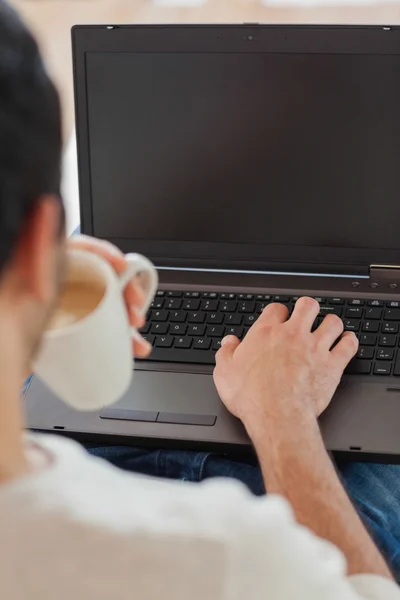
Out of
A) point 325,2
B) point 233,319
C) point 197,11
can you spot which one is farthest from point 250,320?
point 197,11

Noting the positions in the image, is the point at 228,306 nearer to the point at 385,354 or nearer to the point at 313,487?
the point at 385,354

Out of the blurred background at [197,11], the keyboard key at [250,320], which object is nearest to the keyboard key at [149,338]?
the keyboard key at [250,320]

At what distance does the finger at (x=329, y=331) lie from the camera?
2.96 feet

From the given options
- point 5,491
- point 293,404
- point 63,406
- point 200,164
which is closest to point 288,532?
point 5,491

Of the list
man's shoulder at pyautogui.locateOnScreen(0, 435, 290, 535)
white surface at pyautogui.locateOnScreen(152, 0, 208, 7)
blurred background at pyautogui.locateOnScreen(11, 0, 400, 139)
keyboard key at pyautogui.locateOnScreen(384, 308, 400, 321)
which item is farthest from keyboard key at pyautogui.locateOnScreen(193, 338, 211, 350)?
white surface at pyautogui.locateOnScreen(152, 0, 208, 7)

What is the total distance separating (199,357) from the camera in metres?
0.93

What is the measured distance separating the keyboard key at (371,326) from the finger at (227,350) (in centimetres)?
15

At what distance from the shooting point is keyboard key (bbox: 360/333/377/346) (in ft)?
3.00

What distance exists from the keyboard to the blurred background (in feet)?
3.40

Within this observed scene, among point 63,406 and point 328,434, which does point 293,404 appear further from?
point 63,406

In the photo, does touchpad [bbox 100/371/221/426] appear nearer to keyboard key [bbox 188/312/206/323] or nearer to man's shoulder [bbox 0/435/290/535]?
keyboard key [bbox 188/312/206/323]

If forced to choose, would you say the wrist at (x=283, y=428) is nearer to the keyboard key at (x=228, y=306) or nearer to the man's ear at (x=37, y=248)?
the keyboard key at (x=228, y=306)

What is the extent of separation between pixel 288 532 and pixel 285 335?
0.47 m

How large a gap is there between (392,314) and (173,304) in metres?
0.26
